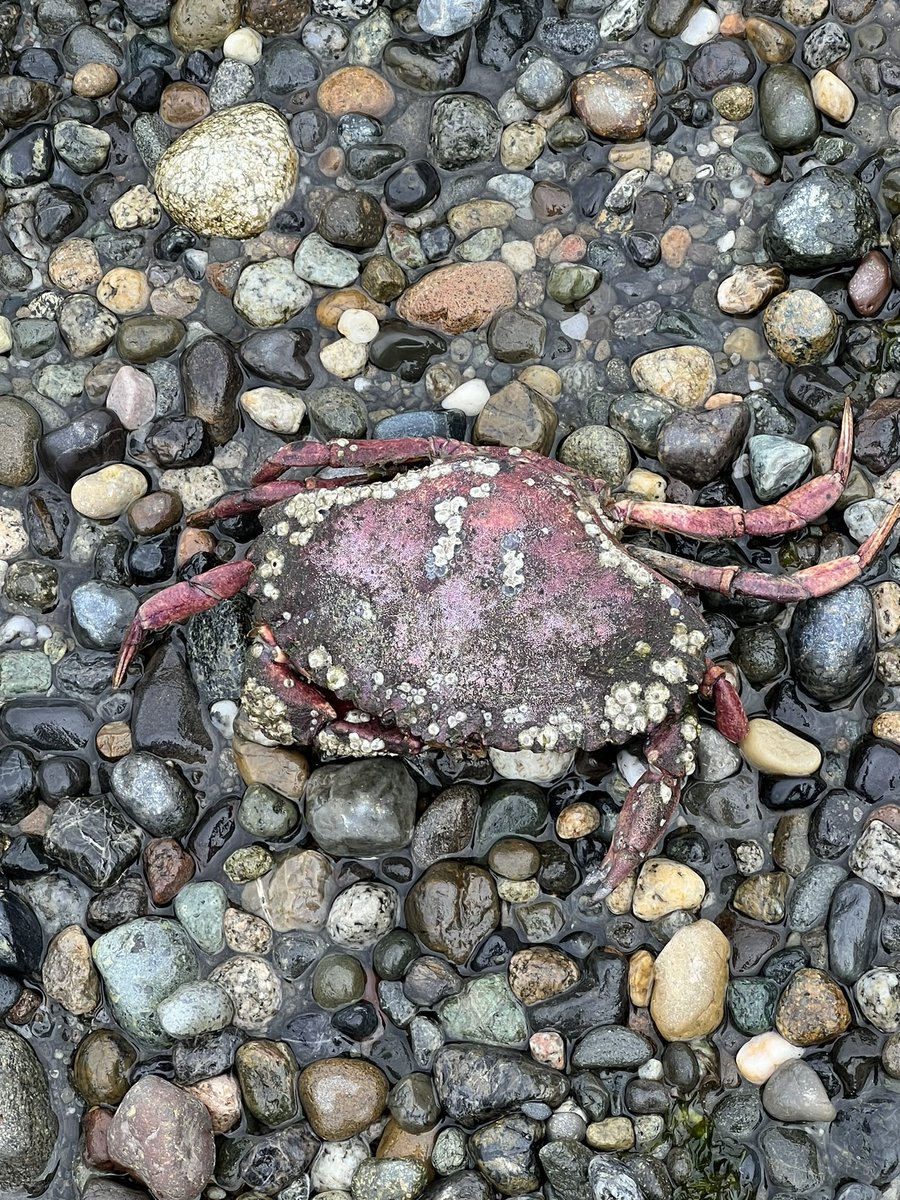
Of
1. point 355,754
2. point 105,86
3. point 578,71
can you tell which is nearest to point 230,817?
point 355,754

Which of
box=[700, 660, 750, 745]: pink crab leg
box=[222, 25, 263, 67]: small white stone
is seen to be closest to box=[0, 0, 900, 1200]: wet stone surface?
box=[222, 25, 263, 67]: small white stone

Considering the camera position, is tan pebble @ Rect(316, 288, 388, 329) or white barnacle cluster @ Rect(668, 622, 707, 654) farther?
tan pebble @ Rect(316, 288, 388, 329)

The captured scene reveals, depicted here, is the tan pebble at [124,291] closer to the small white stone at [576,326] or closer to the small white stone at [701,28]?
the small white stone at [576,326]

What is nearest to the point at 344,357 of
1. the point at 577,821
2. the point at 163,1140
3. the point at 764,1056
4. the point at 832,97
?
the point at 577,821

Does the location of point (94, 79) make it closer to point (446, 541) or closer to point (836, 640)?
point (446, 541)

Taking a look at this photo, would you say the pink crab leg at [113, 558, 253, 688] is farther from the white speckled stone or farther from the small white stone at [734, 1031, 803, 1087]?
the small white stone at [734, 1031, 803, 1087]

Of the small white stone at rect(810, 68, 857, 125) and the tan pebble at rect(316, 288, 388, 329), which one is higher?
the small white stone at rect(810, 68, 857, 125)

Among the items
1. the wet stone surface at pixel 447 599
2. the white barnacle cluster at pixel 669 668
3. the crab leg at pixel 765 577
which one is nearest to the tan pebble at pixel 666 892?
the wet stone surface at pixel 447 599
